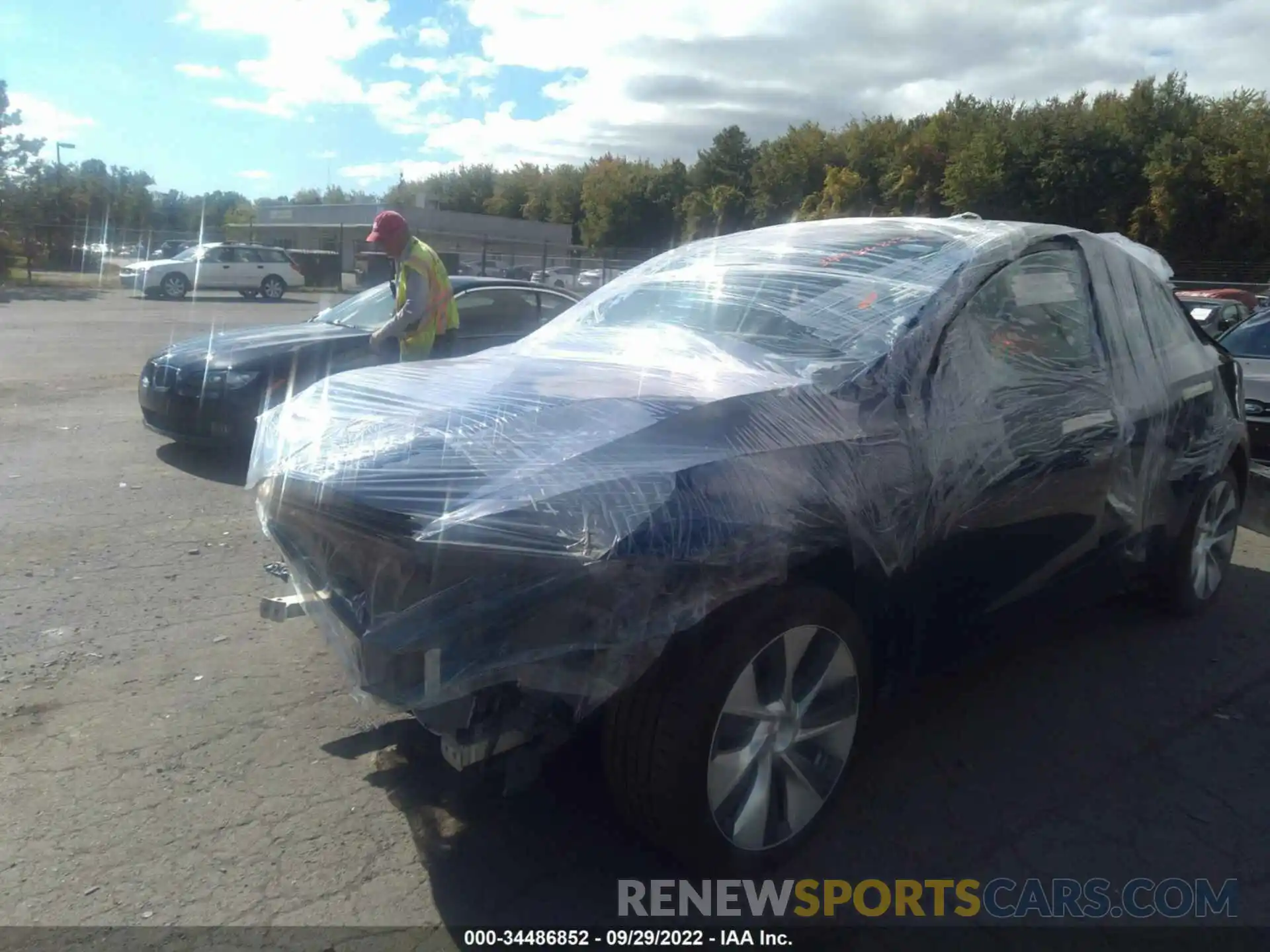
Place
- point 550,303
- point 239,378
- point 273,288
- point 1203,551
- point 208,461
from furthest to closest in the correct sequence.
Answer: point 273,288 → point 550,303 → point 208,461 → point 239,378 → point 1203,551

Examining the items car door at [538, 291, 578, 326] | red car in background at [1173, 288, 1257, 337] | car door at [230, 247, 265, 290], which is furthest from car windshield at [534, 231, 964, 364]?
car door at [230, 247, 265, 290]

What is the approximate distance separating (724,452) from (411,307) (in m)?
4.10

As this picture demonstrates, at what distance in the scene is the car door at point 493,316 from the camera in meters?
8.27

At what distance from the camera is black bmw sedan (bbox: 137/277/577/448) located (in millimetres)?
7066

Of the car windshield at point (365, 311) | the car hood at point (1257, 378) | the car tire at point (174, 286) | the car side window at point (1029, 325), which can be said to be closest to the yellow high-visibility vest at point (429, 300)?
the car windshield at point (365, 311)

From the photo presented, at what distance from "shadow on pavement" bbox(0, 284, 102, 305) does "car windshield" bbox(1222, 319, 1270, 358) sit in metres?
24.2

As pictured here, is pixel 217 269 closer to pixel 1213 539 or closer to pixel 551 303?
pixel 551 303

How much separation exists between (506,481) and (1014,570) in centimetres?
186

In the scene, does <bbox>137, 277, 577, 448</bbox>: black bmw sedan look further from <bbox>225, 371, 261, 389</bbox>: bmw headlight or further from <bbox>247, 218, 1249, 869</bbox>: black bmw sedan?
<bbox>247, 218, 1249, 869</bbox>: black bmw sedan

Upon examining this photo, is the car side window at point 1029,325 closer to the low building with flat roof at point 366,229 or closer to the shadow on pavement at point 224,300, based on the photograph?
the shadow on pavement at point 224,300

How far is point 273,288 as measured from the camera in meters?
29.9

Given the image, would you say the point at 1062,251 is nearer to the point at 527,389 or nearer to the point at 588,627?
the point at 527,389

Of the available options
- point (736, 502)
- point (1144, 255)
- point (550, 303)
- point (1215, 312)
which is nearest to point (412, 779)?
point (736, 502)

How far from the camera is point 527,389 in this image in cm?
303
